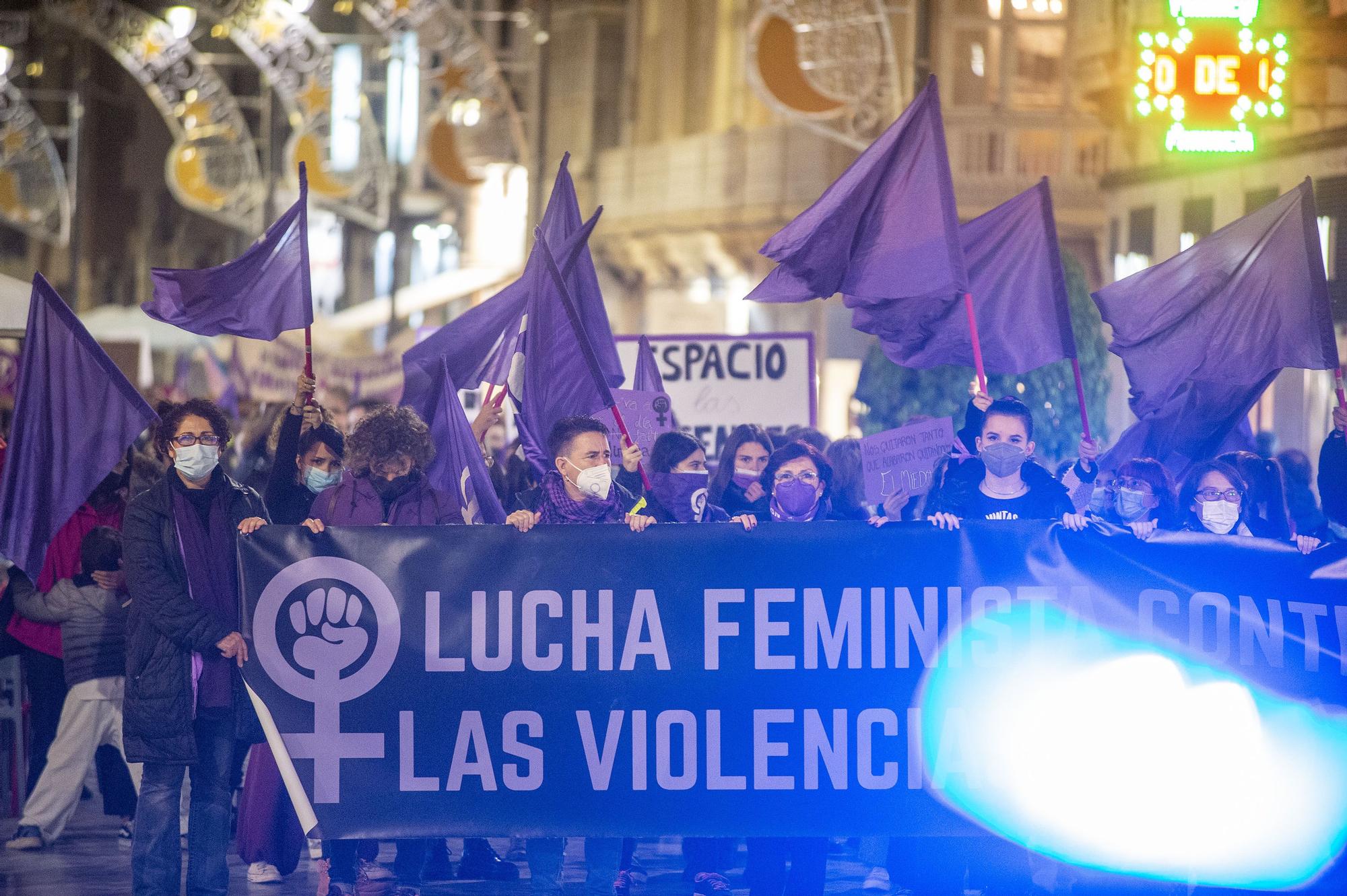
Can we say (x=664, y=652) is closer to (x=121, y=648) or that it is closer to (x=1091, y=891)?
(x=1091, y=891)

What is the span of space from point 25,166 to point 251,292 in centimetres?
3206

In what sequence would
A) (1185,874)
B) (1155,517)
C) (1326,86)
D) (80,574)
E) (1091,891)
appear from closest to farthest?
1. (1185,874)
2. (1091,891)
3. (1155,517)
4. (80,574)
5. (1326,86)

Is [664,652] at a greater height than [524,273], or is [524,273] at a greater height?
[524,273]

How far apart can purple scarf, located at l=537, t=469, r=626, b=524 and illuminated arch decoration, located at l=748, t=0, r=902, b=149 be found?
40.4 ft

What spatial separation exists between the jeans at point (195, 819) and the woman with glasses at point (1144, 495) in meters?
3.63

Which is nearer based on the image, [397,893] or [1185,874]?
[1185,874]

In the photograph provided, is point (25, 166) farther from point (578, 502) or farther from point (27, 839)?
point (578, 502)

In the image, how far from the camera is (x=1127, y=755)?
23.6 ft

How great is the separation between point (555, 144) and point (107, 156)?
27776 mm

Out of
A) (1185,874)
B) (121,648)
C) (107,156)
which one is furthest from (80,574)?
(107,156)

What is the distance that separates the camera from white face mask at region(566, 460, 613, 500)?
771 cm

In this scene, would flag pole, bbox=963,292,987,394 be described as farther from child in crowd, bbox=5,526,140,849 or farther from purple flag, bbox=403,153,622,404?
child in crowd, bbox=5,526,140,849

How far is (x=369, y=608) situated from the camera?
23.9 ft

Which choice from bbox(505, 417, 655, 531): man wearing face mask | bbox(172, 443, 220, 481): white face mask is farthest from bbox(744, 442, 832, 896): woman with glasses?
bbox(172, 443, 220, 481): white face mask
